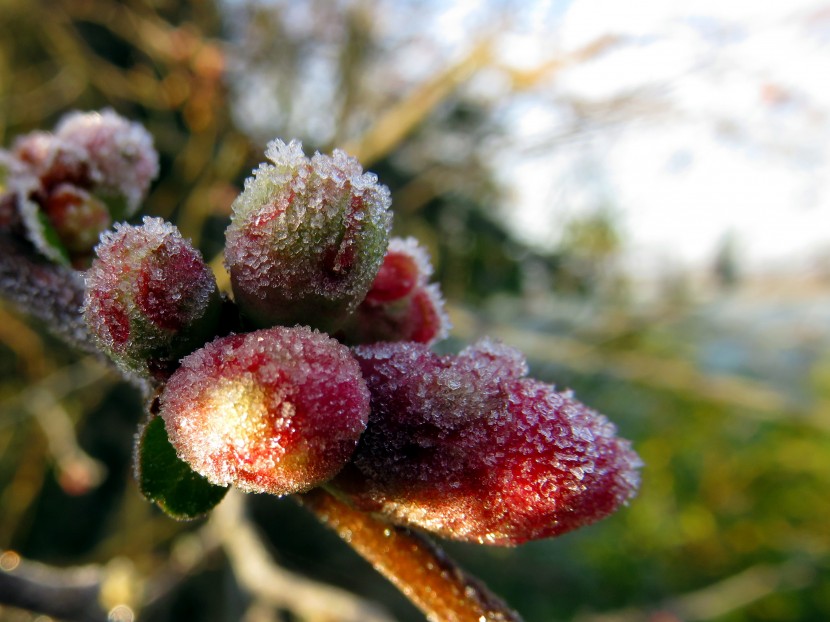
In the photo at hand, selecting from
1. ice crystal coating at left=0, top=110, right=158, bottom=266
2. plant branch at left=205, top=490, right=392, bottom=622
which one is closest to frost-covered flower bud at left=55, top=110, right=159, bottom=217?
ice crystal coating at left=0, top=110, right=158, bottom=266

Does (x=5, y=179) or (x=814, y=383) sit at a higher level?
(x=5, y=179)

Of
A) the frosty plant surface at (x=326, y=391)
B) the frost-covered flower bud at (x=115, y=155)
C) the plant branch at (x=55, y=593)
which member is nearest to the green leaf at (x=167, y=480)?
the frosty plant surface at (x=326, y=391)

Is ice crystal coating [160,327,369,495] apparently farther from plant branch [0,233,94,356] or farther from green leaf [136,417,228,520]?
plant branch [0,233,94,356]

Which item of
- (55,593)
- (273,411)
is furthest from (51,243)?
(55,593)

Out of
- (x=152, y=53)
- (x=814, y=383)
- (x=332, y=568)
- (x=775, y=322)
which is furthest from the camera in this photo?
(x=814, y=383)

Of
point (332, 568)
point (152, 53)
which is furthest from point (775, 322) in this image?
point (152, 53)

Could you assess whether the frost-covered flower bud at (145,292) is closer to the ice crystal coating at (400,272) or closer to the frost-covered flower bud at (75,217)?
the ice crystal coating at (400,272)

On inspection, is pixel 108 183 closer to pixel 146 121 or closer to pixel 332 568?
pixel 146 121
